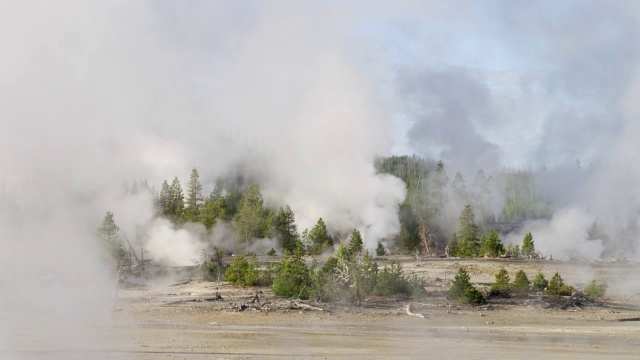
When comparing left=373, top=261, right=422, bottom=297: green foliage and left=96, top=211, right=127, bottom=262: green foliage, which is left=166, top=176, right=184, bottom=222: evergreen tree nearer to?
left=373, top=261, right=422, bottom=297: green foliage

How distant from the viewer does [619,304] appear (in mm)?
38375

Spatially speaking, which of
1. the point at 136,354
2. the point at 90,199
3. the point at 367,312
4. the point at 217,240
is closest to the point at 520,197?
the point at 217,240

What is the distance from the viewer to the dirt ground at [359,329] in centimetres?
2330

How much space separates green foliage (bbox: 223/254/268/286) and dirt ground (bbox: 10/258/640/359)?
0.73 meters

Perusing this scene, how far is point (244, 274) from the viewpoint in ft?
143

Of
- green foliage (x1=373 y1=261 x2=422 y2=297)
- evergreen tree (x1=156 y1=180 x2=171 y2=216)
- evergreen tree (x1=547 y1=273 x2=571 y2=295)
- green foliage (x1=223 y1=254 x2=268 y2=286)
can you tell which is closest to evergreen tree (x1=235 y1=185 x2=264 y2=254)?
evergreen tree (x1=156 y1=180 x2=171 y2=216)

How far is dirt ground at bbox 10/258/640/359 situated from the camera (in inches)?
917

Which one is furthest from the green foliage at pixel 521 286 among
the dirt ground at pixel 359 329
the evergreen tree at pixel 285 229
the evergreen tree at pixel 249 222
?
the evergreen tree at pixel 249 222

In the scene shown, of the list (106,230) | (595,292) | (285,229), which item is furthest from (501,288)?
(285,229)

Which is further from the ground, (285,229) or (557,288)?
(285,229)

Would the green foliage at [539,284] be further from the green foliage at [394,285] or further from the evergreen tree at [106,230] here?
the evergreen tree at [106,230]

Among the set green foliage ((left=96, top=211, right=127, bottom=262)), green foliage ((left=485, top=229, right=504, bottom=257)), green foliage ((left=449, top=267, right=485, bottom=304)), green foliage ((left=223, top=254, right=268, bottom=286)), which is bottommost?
green foliage ((left=449, top=267, right=485, bottom=304))

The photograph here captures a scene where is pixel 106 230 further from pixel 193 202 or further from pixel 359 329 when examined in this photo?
pixel 193 202

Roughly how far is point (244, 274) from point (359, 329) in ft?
52.2
